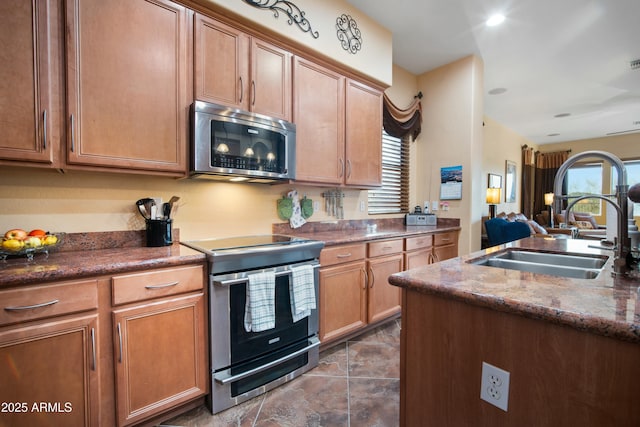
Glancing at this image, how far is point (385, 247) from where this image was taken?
2615 millimetres

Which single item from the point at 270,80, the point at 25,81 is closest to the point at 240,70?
the point at 270,80

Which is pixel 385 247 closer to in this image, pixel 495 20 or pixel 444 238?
pixel 444 238

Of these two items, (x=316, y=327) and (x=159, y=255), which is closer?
(x=159, y=255)

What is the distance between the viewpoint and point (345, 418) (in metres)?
1.59

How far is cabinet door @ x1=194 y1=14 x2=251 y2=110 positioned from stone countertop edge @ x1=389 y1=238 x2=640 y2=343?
1.61 metres

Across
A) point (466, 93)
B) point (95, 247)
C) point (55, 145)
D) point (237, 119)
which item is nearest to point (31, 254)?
point (95, 247)

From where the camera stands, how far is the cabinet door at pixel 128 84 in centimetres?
146

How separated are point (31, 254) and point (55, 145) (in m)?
0.55

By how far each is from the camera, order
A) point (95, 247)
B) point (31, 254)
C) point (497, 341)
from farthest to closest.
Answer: point (95, 247) < point (31, 254) < point (497, 341)

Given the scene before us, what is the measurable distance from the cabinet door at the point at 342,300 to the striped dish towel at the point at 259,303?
Result: 1.75 feet

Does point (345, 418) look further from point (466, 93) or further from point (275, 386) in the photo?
point (466, 93)

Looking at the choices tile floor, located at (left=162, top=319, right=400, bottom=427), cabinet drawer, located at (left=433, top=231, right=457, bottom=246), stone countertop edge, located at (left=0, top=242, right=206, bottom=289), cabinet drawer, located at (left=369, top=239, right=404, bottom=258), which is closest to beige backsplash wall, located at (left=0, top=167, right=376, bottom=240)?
stone countertop edge, located at (left=0, top=242, right=206, bottom=289)

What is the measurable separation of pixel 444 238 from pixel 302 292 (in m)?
2.13

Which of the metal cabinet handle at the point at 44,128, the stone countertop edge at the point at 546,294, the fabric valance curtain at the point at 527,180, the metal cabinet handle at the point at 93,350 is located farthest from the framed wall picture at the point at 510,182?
the metal cabinet handle at the point at 44,128
